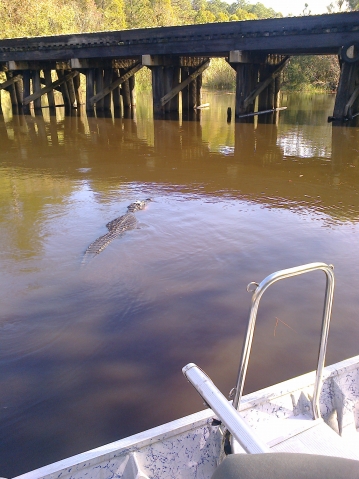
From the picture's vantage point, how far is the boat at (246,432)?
62.3 inches

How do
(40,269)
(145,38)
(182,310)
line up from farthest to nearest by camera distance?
(145,38)
(40,269)
(182,310)

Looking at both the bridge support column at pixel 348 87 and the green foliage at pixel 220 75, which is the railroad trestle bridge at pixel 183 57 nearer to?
the bridge support column at pixel 348 87

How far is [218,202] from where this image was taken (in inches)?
279

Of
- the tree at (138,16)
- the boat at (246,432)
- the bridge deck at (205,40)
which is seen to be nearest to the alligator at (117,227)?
the boat at (246,432)

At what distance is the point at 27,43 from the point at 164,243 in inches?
663

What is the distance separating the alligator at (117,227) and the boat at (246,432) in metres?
3.35

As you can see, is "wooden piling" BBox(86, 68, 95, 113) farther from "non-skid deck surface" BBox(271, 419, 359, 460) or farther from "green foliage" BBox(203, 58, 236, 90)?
"green foliage" BBox(203, 58, 236, 90)

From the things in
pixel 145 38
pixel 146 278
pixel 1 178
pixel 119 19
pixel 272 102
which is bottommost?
pixel 146 278

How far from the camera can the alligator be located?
5148mm

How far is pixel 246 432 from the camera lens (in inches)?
58.0

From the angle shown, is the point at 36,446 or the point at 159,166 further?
the point at 159,166

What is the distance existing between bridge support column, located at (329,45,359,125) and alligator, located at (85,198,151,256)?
32.6 ft

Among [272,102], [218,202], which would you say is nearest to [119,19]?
[272,102]

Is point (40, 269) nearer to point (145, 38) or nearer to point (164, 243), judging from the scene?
point (164, 243)
